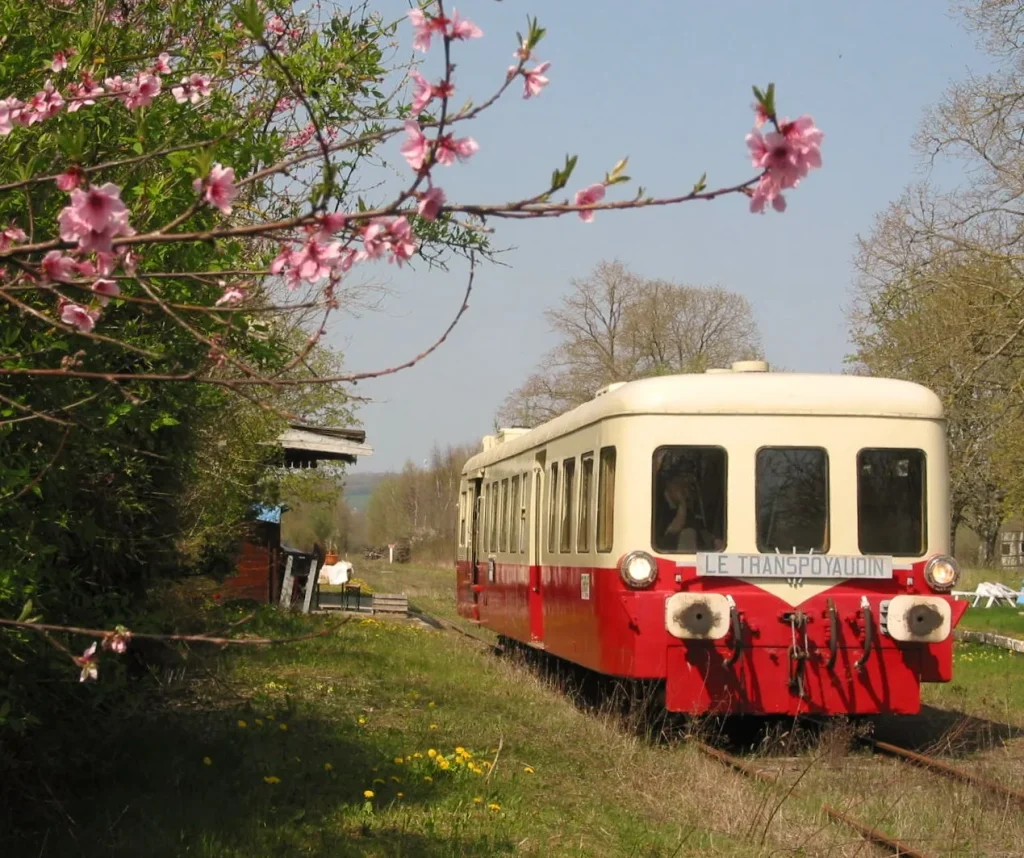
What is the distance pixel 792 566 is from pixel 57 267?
26.4 ft

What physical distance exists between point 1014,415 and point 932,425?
14589 millimetres

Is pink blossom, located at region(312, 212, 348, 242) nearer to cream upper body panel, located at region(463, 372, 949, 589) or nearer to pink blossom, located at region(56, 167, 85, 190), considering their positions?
pink blossom, located at region(56, 167, 85, 190)

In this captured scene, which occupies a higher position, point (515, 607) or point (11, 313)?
point (11, 313)

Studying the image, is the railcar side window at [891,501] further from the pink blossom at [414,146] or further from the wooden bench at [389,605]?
the wooden bench at [389,605]

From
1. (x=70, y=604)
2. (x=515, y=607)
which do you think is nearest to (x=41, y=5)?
(x=70, y=604)

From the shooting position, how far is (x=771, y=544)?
10.7 meters

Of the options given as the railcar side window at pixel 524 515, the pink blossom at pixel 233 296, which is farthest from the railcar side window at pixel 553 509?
the pink blossom at pixel 233 296

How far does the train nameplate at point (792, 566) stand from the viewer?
10531 mm

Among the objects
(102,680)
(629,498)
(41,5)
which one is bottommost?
(102,680)

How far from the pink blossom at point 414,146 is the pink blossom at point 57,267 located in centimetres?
77

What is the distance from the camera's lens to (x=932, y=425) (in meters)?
11.0

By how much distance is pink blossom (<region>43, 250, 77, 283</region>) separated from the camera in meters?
3.21

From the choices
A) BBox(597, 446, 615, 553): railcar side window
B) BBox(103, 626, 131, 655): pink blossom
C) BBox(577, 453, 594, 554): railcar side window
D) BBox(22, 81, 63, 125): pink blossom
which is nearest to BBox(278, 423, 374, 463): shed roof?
BBox(577, 453, 594, 554): railcar side window

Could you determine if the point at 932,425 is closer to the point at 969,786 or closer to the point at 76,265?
the point at 969,786
